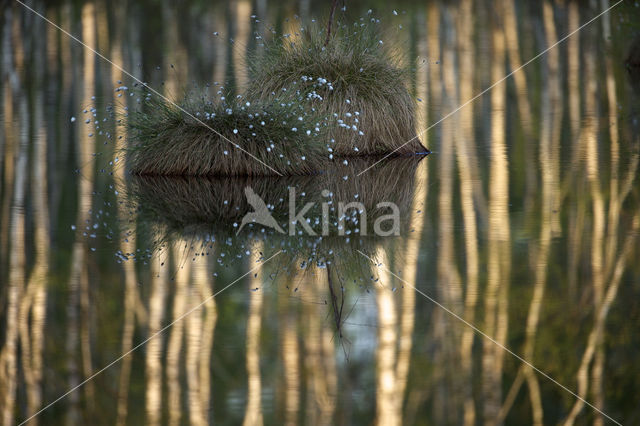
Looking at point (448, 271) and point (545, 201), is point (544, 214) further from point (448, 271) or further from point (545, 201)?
point (448, 271)

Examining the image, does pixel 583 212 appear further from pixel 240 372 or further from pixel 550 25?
pixel 550 25

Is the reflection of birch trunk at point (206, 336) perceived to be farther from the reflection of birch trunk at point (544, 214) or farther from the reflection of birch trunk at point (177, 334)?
the reflection of birch trunk at point (544, 214)

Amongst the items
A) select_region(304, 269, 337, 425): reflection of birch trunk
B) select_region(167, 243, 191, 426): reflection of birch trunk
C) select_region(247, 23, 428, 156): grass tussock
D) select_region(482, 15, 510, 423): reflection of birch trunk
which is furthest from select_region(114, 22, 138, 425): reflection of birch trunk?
select_region(247, 23, 428, 156): grass tussock

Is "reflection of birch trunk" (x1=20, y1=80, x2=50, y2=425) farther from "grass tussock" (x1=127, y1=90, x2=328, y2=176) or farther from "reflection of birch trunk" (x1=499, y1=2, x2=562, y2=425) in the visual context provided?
"reflection of birch trunk" (x1=499, y1=2, x2=562, y2=425)

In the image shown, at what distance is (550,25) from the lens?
15.6 m

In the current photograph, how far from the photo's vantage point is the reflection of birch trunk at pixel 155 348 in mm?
2732

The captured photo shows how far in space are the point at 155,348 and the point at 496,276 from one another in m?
1.44

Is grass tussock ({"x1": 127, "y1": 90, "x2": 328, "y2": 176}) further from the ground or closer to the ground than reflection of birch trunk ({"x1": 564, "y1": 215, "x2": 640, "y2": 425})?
further from the ground

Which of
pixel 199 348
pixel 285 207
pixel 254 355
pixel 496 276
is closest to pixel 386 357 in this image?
pixel 254 355

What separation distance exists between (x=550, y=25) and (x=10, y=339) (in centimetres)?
1350

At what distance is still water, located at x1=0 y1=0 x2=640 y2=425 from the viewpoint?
2.82m

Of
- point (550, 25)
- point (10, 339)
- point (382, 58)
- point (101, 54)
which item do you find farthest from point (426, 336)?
point (550, 25)

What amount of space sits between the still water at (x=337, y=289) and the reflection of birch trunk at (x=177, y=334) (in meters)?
0.01

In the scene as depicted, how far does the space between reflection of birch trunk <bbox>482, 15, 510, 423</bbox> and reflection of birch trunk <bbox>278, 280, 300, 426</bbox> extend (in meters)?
0.49
